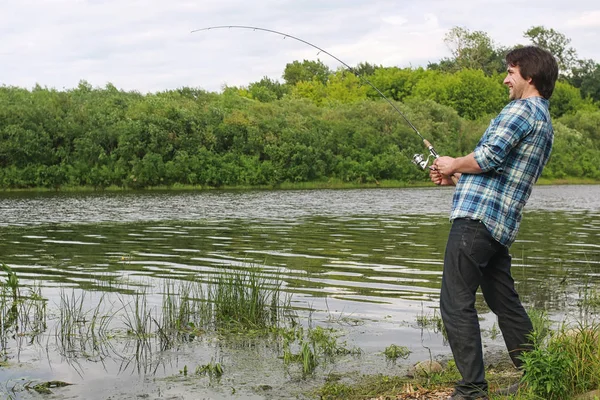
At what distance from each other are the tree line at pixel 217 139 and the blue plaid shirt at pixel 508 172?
51875 mm

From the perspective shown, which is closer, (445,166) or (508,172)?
(508,172)

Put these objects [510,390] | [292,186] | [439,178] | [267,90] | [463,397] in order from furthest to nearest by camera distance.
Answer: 1. [267,90]
2. [292,186]
3. [439,178]
4. [510,390]
5. [463,397]

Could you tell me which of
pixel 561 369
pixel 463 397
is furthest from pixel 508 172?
pixel 463 397

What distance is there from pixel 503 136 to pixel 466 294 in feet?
3.41

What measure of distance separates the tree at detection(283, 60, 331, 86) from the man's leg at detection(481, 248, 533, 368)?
99.7 m

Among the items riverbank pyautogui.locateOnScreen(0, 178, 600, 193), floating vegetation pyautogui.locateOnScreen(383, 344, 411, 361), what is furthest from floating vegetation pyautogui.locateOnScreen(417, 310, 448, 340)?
riverbank pyautogui.locateOnScreen(0, 178, 600, 193)

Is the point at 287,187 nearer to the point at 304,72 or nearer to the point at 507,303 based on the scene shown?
the point at 304,72

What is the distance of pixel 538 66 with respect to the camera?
16.3 feet

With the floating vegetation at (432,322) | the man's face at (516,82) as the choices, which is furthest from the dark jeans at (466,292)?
the floating vegetation at (432,322)

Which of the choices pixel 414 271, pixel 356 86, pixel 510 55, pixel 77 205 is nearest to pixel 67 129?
pixel 77 205

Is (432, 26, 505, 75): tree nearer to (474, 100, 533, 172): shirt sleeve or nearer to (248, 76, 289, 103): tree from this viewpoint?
(248, 76, 289, 103): tree

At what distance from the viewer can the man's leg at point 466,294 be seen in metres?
4.92

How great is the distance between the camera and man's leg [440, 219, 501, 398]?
4918 millimetres

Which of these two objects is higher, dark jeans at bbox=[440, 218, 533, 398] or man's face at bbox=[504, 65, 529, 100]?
man's face at bbox=[504, 65, 529, 100]
